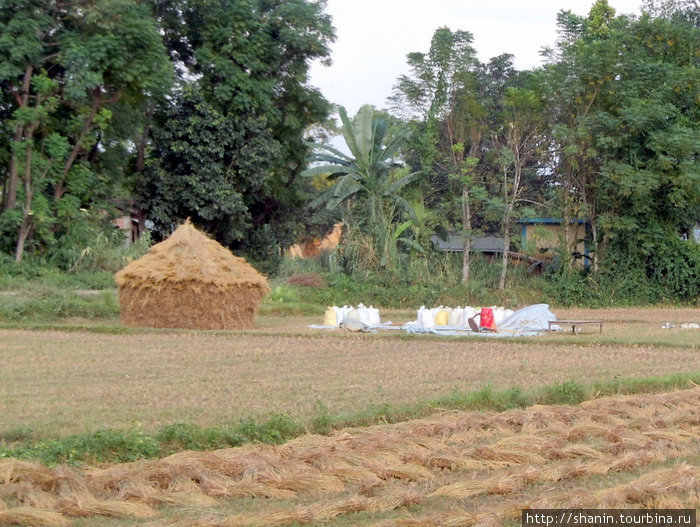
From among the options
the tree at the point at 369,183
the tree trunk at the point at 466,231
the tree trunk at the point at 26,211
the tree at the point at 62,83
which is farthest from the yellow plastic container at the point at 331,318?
the tree trunk at the point at 466,231

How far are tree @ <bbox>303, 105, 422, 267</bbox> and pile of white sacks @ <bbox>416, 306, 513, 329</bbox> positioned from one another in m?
6.75

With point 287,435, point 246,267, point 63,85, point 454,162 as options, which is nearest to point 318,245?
point 454,162

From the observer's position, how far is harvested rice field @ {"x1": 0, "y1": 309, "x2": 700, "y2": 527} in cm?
536

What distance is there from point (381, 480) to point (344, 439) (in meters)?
1.01

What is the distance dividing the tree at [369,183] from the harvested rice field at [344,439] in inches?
468

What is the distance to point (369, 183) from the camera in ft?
86.2

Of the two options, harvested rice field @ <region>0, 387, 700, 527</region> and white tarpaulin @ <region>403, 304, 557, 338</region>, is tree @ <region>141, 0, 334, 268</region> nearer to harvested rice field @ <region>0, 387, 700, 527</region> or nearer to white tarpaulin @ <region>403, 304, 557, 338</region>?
white tarpaulin @ <region>403, 304, 557, 338</region>

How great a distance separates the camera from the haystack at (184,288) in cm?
1705

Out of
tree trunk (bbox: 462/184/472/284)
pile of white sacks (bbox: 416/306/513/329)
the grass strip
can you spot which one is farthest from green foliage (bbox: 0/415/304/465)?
tree trunk (bbox: 462/184/472/284)

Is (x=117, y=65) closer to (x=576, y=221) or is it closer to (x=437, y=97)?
(x=437, y=97)

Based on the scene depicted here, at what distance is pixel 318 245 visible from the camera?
4944 cm

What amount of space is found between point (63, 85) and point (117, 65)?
1.77m

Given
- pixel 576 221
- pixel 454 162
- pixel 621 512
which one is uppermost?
pixel 454 162

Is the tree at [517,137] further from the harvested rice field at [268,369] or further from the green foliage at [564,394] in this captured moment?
the green foliage at [564,394]
